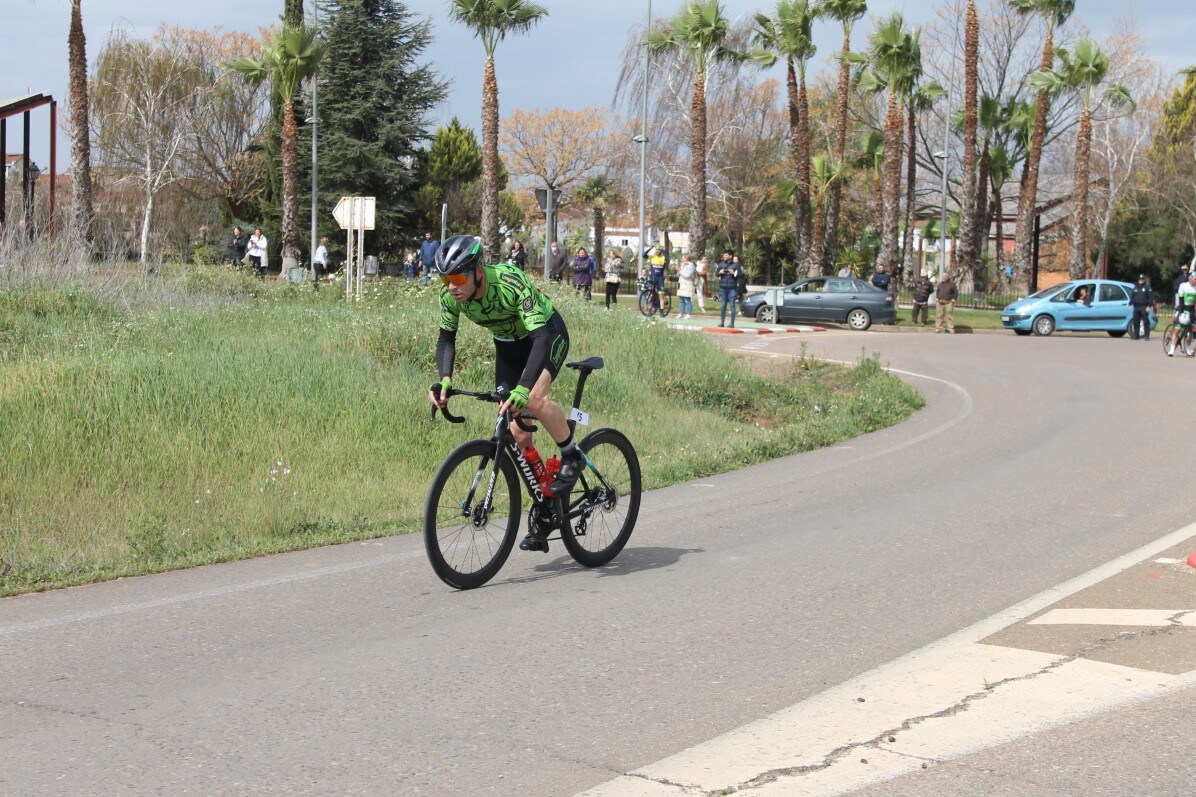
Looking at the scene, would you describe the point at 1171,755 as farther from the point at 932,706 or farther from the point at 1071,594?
the point at 1071,594

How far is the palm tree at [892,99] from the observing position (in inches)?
1649

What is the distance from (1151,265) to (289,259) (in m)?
42.8

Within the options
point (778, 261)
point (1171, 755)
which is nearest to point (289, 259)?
point (778, 261)

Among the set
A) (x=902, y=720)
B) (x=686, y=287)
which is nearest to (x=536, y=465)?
(x=902, y=720)

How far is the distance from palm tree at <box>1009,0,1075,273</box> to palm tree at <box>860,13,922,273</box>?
473cm

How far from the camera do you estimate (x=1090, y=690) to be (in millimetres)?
5102

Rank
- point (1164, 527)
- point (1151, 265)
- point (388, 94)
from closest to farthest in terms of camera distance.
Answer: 1. point (1164, 527)
2. point (388, 94)
3. point (1151, 265)

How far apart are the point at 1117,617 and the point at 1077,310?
30.1m

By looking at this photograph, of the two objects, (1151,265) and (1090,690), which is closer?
(1090,690)

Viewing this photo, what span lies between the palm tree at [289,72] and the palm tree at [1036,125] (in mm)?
24856

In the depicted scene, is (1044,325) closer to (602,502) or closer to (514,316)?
(602,502)

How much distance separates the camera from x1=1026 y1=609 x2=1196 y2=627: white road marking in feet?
20.4

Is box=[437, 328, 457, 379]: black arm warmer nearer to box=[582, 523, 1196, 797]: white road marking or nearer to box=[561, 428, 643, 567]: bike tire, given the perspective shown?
box=[561, 428, 643, 567]: bike tire

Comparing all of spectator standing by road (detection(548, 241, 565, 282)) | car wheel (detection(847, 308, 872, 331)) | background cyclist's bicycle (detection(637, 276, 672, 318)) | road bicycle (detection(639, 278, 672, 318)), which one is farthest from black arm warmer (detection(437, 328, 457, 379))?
car wheel (detection(847, 308, 872, 331))
